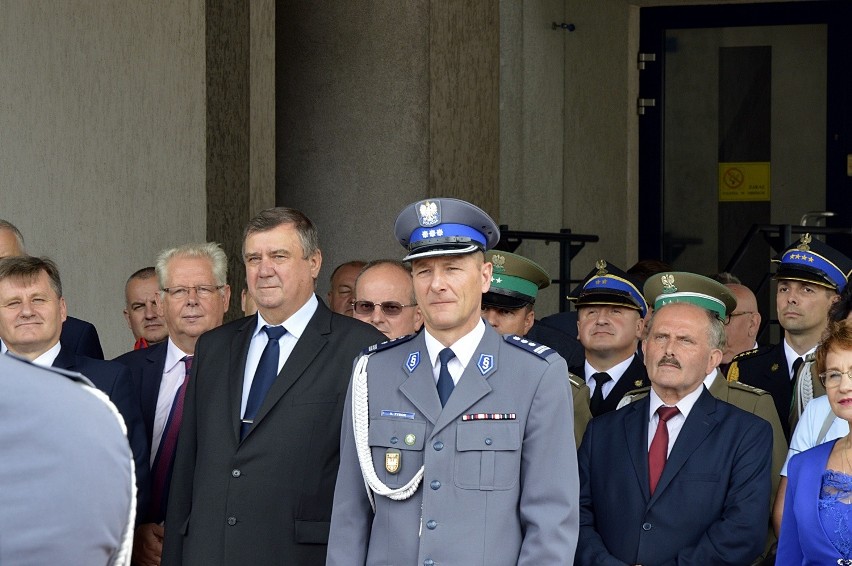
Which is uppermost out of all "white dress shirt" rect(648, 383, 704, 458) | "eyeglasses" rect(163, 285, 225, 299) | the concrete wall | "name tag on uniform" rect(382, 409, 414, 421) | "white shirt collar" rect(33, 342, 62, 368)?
Answer: the concrete wall

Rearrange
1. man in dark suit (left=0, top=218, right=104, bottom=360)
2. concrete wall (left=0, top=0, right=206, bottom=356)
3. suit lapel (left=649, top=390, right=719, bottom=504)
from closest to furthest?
suit lapel (left=649, top=390, right=719, bottom=504), man in dark suit (left=0, top=218, right=104, bottom=360), concrete wall (left=0, top=0, right=206, bottom=356)

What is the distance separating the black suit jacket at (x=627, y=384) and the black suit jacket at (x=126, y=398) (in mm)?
1557

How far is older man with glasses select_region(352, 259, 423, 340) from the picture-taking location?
4441mm

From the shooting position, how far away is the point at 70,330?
477cm

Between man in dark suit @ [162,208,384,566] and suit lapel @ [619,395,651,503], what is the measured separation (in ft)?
2.66

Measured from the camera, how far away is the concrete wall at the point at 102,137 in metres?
5.88

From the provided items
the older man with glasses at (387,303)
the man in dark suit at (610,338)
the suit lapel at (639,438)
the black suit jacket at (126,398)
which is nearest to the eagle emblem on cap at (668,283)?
the man in dark suit at (610,338)

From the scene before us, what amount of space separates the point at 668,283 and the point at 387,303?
96 cm

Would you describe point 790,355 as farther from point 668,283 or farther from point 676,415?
point 676,415

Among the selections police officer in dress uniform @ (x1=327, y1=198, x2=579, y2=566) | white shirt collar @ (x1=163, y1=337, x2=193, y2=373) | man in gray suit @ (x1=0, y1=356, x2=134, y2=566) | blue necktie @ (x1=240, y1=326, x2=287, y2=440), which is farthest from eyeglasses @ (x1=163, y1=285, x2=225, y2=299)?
man in gray suit @ (x1=0, y1=356, x2=134, y2=566)

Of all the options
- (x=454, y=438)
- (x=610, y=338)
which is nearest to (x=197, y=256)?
(x=610, y=338)

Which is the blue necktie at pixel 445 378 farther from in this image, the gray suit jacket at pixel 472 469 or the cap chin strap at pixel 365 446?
the cap chin strap at pixel 365 446

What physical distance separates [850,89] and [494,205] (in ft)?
10.6

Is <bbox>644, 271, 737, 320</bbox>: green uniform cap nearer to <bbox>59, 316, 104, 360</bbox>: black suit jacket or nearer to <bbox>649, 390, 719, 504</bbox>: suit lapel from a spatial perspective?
<bbox>649, 390, 719, 504</bbox>: suit lapel
